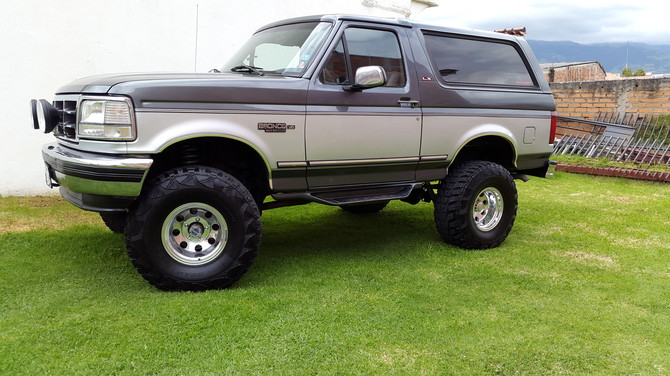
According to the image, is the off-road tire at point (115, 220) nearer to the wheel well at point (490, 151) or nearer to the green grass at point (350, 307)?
the green grass at point (350, 307)

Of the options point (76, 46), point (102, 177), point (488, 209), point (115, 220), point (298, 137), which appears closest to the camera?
point (102, 177)

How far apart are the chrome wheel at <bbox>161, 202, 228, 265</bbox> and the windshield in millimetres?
1302

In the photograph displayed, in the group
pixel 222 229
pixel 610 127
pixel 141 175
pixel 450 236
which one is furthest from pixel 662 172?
pixel 141 175

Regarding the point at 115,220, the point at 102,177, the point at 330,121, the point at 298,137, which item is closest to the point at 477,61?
the point at 330,121

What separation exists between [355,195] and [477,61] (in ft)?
6.22

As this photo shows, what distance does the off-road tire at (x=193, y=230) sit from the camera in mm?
3764

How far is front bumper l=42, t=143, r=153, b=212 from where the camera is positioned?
3.56 meters

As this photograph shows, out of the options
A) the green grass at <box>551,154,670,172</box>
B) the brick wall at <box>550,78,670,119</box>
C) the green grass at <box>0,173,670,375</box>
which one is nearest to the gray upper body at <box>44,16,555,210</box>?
the green grass at <box>0,173,670,375</box>

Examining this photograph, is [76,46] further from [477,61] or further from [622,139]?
[622,139]

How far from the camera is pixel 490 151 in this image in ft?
19.2

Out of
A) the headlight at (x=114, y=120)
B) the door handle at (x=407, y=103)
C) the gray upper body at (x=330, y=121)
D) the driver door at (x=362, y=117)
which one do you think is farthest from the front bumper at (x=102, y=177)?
the door handle at (x=407, y=103)

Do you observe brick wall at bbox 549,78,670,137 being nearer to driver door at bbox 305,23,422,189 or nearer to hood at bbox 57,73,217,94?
driver door at bbox 305,23,422,189

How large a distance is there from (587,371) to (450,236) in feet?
7.67

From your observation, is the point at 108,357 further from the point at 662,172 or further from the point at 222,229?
the point at 662,172
